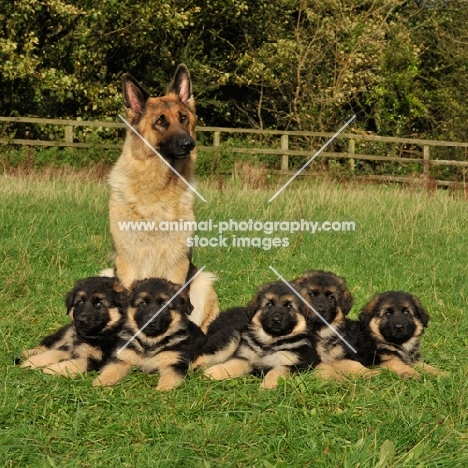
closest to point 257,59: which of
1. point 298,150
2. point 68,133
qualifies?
point 298,150

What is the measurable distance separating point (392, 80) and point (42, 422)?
22.6 meters

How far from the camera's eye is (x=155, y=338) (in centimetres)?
546

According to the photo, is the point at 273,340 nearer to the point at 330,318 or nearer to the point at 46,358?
the point at 330,318

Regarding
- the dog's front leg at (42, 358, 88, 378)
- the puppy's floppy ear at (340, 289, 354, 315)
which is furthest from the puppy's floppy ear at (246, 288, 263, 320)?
the dog's front leg at (42, 358, 88, 378)

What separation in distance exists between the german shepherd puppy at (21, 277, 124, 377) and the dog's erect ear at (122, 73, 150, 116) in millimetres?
1625

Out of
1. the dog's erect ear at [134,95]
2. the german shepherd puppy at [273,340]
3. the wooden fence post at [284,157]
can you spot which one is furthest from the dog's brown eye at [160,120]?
the wooden fence post at [284,157]

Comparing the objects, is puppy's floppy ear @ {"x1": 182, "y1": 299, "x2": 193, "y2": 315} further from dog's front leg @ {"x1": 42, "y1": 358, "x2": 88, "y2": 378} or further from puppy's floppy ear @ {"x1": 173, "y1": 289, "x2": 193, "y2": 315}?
dog's front leg @ {"x1": 42, "y1": 358, "x2": 88, "y2": 378}

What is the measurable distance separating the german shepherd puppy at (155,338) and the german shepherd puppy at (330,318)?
897mm

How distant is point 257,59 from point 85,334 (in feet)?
60.1

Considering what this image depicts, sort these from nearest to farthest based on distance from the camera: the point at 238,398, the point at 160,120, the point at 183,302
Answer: the point at 238,398
the point at 183,302
the point at 160,120

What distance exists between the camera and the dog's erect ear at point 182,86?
6828mm

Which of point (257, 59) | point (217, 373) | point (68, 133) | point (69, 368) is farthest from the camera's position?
point (257, 59)

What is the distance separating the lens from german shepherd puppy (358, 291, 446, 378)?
221 inches

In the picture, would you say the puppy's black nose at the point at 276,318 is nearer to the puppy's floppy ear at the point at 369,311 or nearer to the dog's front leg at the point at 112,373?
the puppy's floppy ear at the point at 369,311
